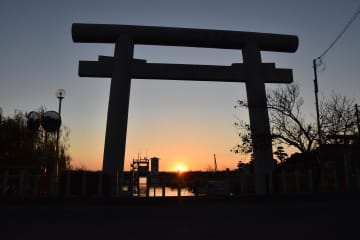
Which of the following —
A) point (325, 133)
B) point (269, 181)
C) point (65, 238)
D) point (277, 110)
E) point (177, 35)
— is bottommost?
point (65, 238)

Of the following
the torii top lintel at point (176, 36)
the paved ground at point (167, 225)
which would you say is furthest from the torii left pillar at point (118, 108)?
the paved ground at point (167, 225)

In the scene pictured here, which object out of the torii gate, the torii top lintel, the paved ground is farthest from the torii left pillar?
the paved ground

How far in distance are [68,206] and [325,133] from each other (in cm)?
1121

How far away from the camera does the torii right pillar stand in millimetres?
13289

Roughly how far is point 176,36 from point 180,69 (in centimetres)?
126

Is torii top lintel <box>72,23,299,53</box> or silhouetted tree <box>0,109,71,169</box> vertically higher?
torii top lintel <box>72,23,299,53</box>

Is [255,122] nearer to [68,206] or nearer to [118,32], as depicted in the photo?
[118,32]

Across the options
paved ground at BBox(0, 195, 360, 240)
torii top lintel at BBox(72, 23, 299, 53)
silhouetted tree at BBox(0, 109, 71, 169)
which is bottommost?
paved ground at BBox(0, 195, 360, 240)

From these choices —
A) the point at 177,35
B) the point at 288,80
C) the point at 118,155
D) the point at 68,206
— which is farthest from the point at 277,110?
the point at 68,206

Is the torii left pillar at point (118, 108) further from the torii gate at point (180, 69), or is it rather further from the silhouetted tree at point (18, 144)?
the silhouetted tree at point (18, 144)

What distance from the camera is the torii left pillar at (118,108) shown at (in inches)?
492

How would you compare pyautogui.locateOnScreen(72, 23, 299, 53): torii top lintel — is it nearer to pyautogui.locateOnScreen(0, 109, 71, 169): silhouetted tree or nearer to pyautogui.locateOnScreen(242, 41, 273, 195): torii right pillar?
pyautogui.locateOnScreen(242, 41, 273, 195): torii right pillar

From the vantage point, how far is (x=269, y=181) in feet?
41.0

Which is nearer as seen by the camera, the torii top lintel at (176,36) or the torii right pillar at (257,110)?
the torii top lintel at (176,36)
